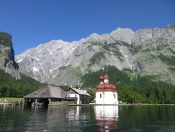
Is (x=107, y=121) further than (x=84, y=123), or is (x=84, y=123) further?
(x=107, y=121)

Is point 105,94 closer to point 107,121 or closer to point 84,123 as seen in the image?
point 107,121

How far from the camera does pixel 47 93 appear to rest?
127375mm

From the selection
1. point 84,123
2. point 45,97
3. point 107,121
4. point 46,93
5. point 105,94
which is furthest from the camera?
point 105,94

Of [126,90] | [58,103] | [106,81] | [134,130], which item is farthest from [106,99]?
[134,130]

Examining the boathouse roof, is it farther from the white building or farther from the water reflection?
the water reflection

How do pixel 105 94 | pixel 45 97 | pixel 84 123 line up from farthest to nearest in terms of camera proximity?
pixel 105 94 → pixel 45 97 → pixel 84 123

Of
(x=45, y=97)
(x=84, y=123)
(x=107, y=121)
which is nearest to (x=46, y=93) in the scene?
(x=45, y=97)

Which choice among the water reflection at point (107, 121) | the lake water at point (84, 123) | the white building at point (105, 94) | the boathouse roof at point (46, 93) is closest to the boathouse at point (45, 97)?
the boathouse roof at point (46, 93)

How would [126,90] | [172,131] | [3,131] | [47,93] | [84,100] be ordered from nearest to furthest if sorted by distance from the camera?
[3,131] → [172,131] → [47,93] → [84,100] → [126,90]

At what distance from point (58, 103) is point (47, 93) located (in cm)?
594

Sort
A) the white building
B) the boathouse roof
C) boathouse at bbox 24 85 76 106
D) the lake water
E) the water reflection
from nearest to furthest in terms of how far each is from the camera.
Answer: the lake water
the water reflection
boathouse at bbox 24 85 76 106
the boathouse roof
the white building

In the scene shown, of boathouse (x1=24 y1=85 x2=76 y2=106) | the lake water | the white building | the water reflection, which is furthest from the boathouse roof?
the lake water

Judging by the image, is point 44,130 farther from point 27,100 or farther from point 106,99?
point 106,99

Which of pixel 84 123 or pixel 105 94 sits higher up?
pixel 105 94
